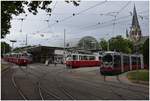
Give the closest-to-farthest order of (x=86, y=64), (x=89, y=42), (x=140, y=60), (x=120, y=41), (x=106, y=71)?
(x=106, y=71) < (x=140, y=60) < (x=86, y=64) < (x=120, y=41) < (x=89, y=42)

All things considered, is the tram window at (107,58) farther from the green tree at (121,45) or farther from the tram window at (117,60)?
the green tree at (121,45)

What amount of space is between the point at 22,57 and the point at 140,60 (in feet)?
79.9

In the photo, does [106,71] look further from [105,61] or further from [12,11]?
[12,11]

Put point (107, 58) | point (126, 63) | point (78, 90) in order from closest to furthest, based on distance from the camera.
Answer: point (78, 90), point (107, 58), point (126, 63)

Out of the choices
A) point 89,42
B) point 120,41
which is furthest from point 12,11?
point 89,42

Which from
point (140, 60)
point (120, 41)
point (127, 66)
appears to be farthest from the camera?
point (120, 41)

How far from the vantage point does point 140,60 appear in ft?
160

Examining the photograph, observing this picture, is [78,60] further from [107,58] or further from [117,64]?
[117,64]

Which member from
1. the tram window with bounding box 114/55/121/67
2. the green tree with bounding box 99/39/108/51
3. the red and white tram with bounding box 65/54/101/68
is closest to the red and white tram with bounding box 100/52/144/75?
the tram window with bounding box 114/55/121/67

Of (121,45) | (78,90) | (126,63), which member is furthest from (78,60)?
(121,45)

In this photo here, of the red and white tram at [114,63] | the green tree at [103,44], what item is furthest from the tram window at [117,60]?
the green tree at [103,44]

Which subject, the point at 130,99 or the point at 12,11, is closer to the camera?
the point at 130,99

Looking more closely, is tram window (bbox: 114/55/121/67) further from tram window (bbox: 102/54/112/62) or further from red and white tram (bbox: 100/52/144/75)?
tram window (bbox: 102/54/112/62)

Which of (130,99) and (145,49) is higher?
(145,49)
